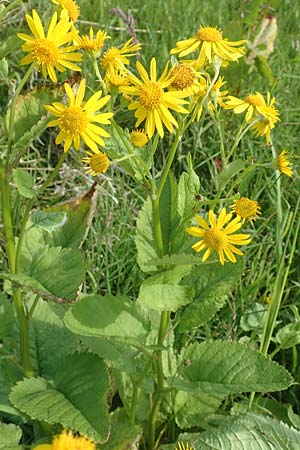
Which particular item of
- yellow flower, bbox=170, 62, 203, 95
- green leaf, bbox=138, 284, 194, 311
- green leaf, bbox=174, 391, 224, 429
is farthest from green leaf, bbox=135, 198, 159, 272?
green leaf, bbox=174, 391, 224, 429

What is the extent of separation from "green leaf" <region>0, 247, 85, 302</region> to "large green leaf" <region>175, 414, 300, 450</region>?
408 millimetres

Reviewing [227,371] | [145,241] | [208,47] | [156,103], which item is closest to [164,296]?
[145,241]

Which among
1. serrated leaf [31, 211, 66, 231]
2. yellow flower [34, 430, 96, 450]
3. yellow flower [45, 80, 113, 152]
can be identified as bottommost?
yellow flower [34, 430, 96, 450]

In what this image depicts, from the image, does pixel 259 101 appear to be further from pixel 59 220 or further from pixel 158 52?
pixel 158 52

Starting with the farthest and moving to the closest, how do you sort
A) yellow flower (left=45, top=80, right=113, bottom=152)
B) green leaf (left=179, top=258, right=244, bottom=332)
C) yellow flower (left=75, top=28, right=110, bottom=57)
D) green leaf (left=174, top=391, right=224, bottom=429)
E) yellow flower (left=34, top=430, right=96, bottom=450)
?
green leaf (left=174, top=391, right=224, bottom=429) → green leaf (left=179, top=258, right=244, bottom=332) → yellow flower (left=75, top=28, right=110, bottom=57) → yellow flower (left=45, top=80, right=113, bottom=152) → yellow flower (left=34, top=430, right=96, bottom=450)

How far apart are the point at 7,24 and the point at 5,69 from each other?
4.75 feet

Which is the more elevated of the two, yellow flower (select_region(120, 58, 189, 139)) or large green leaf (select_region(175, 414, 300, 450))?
yellow flower (select_region(120, 58, 189, 139))

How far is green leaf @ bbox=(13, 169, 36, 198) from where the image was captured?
3.78ft

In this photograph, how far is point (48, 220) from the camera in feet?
3.79

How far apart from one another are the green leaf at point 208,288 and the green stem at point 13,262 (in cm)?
30

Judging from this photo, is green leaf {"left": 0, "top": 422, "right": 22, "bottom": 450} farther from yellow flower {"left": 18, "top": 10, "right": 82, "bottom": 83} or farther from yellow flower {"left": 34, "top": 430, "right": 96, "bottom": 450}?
yellow flower {"left": 18, "top": 10, "right": 82, "bottom": 83}

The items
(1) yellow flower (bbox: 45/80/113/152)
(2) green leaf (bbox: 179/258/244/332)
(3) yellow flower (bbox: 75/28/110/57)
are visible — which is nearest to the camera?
(1) yellow flower (bbox: 45/80/113/152)

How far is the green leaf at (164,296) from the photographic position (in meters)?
1.18

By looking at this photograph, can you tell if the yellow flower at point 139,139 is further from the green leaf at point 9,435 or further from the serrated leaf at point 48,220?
the green leaf at point 9,435
